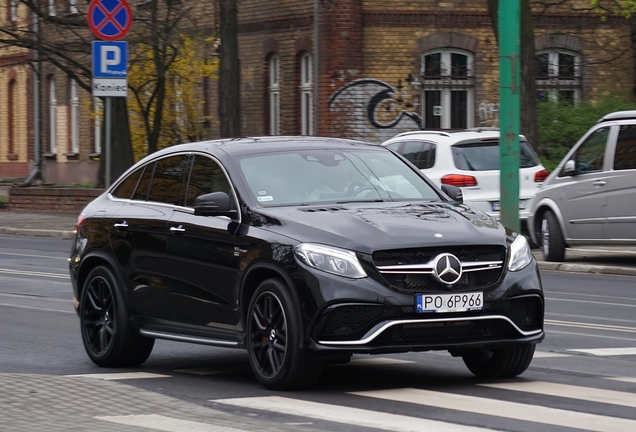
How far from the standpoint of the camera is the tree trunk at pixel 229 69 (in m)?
28.0

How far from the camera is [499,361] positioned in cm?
857

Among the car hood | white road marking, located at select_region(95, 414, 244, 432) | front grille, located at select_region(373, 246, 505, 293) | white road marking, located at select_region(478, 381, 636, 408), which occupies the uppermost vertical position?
the car hood

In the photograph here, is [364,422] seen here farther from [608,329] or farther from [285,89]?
[285,89]

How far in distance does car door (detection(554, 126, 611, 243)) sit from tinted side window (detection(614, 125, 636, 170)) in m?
0.26

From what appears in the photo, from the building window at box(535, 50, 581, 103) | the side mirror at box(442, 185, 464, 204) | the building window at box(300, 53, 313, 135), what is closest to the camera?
the side mirror at box(442, 185, 464, 204)

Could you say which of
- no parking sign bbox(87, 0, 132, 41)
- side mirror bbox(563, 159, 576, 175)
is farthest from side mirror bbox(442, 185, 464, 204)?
no parking sign bbox(87, 0, 132, 41)

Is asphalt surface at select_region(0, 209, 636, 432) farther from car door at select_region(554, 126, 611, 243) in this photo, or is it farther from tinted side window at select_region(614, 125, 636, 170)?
car door at select_region(554, 126, 611, 243)

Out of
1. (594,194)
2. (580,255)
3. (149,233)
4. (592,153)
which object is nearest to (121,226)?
(149,233)

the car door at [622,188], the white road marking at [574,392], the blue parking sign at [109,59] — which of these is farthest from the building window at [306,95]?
the white road marking at [574,392]

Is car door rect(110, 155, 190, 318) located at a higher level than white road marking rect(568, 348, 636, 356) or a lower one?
higher

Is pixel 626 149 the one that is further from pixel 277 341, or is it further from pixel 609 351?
pixel 277 341

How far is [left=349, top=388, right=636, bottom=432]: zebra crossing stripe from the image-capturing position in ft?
22.4

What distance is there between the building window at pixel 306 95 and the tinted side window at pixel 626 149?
1637 cm

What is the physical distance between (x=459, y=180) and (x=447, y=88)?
13.7 m
